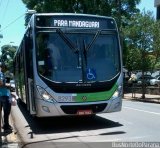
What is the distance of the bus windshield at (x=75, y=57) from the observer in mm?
12680

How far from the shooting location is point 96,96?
508 inches

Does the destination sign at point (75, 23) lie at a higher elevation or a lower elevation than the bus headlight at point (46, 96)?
higher

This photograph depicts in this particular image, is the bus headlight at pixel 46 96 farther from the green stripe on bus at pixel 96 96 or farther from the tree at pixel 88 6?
the tree at pixel 88 6

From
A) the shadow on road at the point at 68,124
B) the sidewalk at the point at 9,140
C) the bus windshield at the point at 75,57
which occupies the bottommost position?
the shadow on road at the point at 68,124

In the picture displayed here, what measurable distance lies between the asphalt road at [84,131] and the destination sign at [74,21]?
311cm

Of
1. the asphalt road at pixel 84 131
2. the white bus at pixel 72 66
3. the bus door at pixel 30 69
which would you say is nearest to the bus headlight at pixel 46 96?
the white bus at pixel 72 66

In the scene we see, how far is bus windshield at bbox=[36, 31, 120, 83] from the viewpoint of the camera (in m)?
12.7

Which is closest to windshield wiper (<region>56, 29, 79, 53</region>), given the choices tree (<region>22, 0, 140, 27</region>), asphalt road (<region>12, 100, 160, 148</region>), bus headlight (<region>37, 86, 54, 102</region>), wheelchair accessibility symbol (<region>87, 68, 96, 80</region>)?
wheelchair accessibility symbol (<region>87, 68, 96, 80</region>)

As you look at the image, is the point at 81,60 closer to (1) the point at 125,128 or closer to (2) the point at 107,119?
(1) the point at 125,128

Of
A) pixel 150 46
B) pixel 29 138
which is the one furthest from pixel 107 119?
pixel 150 46

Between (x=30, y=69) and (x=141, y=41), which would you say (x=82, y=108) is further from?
(x=141, y=41)

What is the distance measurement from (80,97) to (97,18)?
259 cm

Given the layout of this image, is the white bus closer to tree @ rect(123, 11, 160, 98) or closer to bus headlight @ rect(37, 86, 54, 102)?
bus headlight @ rect(37, 86, 54, 102)

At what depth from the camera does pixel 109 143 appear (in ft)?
33.7
